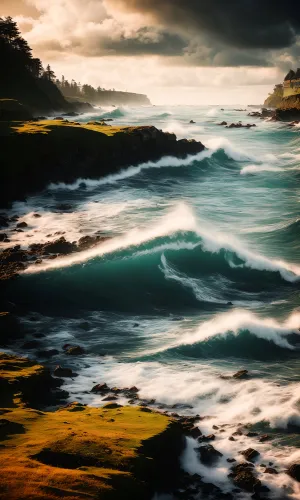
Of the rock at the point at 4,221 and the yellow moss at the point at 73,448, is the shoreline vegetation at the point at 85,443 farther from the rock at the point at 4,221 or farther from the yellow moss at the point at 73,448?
the rock at the point at 4,221

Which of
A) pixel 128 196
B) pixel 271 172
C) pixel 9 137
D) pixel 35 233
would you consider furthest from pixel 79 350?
pixel 271 172

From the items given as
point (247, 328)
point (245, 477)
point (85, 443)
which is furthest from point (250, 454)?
point (247, 328)

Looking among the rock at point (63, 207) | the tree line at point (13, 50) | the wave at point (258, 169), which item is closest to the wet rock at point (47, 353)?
the rock at point (63, 207)

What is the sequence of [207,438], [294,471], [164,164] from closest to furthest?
[294,471]
[207,438]
[164,164]

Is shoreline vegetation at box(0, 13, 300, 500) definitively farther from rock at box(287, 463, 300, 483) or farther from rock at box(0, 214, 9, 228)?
rock at box(0, 214, 9, 228)

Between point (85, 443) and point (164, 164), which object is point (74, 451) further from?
A: point (164, 164)

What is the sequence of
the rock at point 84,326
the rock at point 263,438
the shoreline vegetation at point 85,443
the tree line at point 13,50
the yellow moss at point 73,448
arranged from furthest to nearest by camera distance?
1. the tree line at point 13,50
2. the rock at point 84,326
3. the rock at point 263,438
4. the shoreline vegetation at point 85,443
5. the yellow moss at point 73,448

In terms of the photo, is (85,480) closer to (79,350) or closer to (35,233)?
(79,350)
